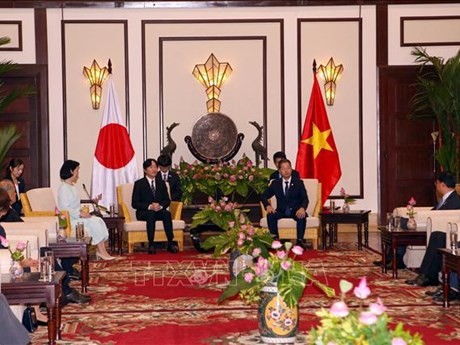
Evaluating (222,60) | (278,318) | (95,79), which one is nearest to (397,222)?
(278,318)

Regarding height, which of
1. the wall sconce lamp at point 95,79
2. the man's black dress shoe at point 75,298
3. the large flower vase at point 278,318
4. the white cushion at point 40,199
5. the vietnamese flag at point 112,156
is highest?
the wall sconce lamp at point 95,79

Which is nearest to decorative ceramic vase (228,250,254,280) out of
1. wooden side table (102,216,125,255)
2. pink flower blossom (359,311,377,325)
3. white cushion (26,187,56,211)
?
white cushion (26,187,56,211)

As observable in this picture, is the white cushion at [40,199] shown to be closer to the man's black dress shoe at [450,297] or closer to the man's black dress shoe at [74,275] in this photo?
the man's black dress shoe at [74,275]

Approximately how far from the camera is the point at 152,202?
12.0 meters

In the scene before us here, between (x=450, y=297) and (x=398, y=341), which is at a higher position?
(x=398, y=341)

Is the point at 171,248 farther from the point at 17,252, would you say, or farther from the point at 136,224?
the point at 17,252

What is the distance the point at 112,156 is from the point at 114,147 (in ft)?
0.56

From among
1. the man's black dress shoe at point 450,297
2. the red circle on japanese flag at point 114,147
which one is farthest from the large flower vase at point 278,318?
the red circle on japanese flag at point 114,147

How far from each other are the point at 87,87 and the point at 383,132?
4.98m

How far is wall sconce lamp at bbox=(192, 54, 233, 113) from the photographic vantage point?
1437 cm

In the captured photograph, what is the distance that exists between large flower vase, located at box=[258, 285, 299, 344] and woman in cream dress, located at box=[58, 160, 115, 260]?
4758mm

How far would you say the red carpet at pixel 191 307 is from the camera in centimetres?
639

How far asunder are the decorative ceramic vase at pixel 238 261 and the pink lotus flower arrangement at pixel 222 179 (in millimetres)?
4301

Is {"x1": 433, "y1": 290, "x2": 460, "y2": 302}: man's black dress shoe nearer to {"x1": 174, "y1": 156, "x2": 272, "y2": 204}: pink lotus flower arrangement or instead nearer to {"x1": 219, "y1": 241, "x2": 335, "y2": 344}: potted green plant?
{"x1": 219, "y1": 241, "x2": 335, "y2": 344}: potted green plant
